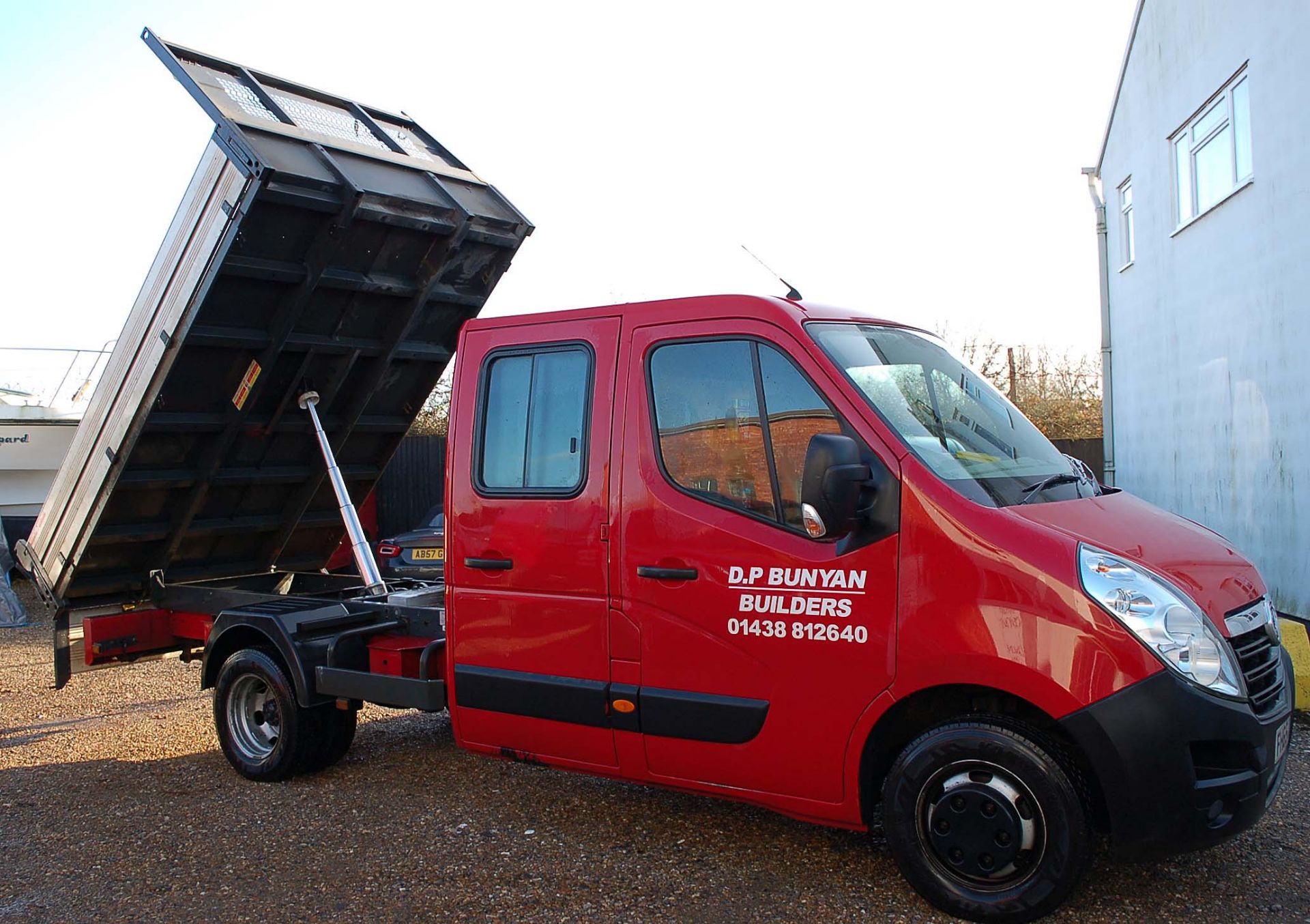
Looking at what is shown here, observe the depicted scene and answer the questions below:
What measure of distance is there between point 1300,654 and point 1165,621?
157 inches

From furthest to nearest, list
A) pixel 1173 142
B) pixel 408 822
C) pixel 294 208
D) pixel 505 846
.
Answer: pixel 1173 142, pixel 294 208, pixel 408 822, pixel 505 846

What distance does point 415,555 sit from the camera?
28.5ft

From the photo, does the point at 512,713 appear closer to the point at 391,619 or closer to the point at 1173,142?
the point at 391,619

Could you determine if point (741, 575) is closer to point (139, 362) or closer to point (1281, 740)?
point (1281, 740)

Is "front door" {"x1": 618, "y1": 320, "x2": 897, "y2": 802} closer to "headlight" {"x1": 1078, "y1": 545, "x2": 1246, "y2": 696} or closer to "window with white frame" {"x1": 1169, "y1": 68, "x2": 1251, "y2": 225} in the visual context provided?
"headlight" {"x1": 1078, "y1": 545, "x2": 1246, "y2": 696}

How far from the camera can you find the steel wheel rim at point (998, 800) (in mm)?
3711

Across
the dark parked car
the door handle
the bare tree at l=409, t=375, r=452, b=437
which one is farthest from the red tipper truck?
the bare tree at l=409, t=375, r=452, b=437

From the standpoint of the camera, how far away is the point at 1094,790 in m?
3.73

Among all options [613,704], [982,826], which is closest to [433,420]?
[613,704]

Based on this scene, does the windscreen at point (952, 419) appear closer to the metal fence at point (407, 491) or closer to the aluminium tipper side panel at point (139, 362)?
the aluminium tipper side panel at point (139, 362)

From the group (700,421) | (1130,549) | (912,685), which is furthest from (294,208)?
(1130,549)

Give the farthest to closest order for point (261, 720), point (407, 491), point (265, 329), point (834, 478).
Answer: point (407, 491)
point (265, 329)
point (261, 720)
point (834, 478)

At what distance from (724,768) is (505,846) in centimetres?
121

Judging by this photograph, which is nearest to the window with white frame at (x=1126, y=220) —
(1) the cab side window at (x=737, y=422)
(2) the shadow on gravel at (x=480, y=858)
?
(2) the shadow on gravel at (x=480, y=858)
